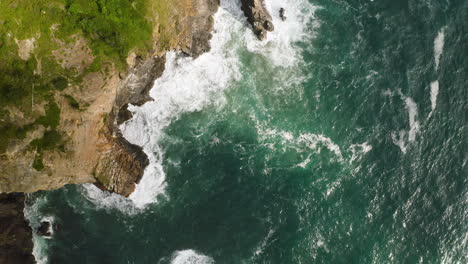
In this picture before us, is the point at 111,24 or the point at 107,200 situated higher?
the point at 111,24

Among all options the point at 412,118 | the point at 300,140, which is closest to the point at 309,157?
the point at 300,140

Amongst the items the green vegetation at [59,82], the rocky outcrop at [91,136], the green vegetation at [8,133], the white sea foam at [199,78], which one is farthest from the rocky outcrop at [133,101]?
the green vegetation at [8,133]

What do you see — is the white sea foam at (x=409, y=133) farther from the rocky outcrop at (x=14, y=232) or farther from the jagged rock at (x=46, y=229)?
the rocky outcrop at (x=14, y=232)

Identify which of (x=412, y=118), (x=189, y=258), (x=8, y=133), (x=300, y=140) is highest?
(x=412, y=118)

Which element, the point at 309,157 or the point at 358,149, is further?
the point at 358,149

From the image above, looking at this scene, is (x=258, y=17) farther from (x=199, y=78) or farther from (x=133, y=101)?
Result: (x=133, y=101)

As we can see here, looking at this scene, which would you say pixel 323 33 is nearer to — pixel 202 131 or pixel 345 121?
pixel 345 121

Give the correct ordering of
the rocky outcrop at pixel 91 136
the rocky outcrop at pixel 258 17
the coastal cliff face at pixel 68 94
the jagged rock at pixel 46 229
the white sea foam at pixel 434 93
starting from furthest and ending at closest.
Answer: the white sea foam at pixel 434 93
the rocky outcrop at pixel 258 17
the jagged rock at pixel 46 229
the rocky outcrop at pixel 91 136
the coastal cliff face at pixel 68 94
